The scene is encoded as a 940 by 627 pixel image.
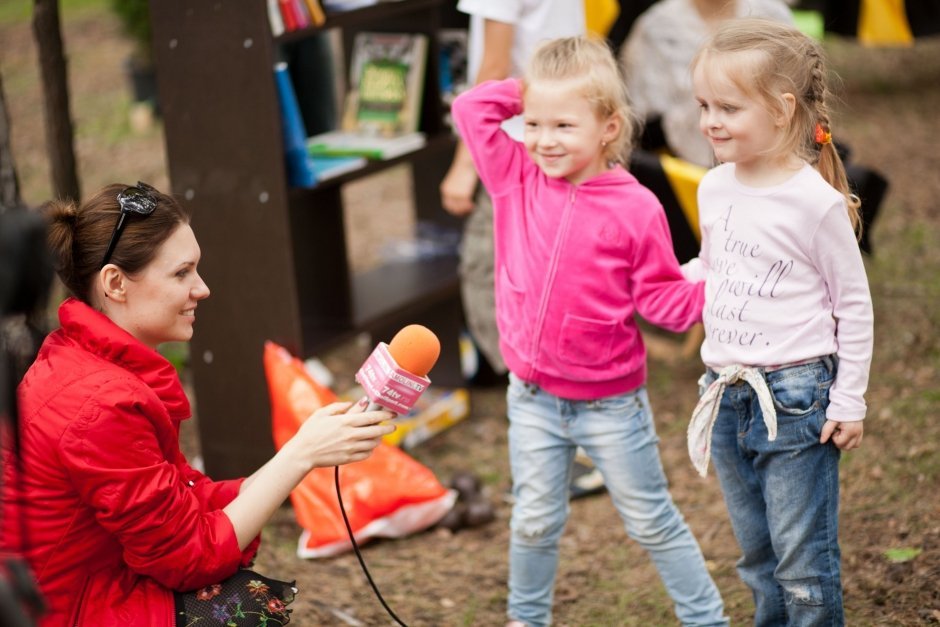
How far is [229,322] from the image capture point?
14.1 feet

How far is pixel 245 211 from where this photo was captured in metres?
4.14

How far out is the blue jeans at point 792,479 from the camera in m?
2.52

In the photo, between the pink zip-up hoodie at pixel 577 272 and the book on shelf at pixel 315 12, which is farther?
the book on shelf at pixel 315 12

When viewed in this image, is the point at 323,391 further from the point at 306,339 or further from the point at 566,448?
the point at 566,448

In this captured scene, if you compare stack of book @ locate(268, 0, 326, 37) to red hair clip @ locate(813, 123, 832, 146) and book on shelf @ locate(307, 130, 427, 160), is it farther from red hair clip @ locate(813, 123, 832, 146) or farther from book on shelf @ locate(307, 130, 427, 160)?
red hair clip @ locate(813, 123, 832, 146)

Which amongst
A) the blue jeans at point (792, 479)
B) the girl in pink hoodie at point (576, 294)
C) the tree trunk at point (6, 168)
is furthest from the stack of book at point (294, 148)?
the blue jeans at point (792, 479)

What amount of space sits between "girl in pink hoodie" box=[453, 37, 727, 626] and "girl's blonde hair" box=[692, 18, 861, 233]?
439mm

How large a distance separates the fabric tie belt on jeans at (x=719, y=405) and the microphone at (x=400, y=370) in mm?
688

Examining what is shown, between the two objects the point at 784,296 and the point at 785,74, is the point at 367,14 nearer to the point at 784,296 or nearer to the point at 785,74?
the point at 785,74

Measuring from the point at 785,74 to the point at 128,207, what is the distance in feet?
4.79

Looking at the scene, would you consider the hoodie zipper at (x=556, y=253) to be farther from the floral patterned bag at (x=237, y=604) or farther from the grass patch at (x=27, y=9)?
the grass patch at (x=27, y=9)

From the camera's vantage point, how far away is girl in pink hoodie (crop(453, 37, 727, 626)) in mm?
2879

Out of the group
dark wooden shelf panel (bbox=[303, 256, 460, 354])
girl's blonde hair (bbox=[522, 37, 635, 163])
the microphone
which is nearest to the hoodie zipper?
girl's blonde hair (bbox=[522, 37, 635, 163])

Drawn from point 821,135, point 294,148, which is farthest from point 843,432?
point 294,148
